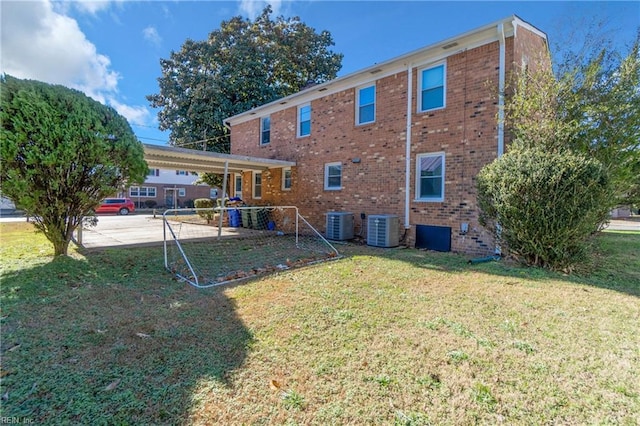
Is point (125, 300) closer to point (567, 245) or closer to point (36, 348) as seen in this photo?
point (36, 348)

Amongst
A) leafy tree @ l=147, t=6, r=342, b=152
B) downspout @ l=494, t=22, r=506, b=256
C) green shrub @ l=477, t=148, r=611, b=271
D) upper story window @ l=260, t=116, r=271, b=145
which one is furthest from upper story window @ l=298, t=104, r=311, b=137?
leafy tree @ l=147, t=6, r=342, b=152

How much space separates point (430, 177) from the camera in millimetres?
8906

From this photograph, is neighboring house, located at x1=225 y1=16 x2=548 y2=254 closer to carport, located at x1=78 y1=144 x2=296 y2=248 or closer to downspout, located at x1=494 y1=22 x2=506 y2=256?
downspout, located at x1=494 y1=22 x2=506 y2=256

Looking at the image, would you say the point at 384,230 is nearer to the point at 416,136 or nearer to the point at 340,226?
the point at 340,226

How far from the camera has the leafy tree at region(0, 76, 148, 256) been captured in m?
5.04

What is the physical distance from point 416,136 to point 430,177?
1278mm

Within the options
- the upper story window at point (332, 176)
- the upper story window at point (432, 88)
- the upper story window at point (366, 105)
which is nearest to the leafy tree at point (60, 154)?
the upper story window at point (332, 176)

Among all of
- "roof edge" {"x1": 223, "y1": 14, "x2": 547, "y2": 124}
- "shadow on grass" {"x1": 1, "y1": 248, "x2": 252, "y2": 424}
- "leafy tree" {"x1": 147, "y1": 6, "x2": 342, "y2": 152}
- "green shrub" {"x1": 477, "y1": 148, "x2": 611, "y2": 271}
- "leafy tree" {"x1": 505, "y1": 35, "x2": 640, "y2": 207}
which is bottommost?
"shadow on grass" {"x1": 1, "y1": 248, "x2": 252, "y2": 424}

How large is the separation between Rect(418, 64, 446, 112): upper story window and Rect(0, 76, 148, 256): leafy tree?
7563mm

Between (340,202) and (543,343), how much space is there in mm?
8318

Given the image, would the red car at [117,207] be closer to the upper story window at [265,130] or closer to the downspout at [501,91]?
the upper story window at [265,130]

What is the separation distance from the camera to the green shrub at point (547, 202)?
5.38 m

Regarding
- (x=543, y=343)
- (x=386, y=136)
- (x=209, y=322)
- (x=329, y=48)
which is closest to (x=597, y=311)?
(x=543, y=343)

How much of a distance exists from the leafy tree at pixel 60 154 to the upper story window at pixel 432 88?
756 centimetres
